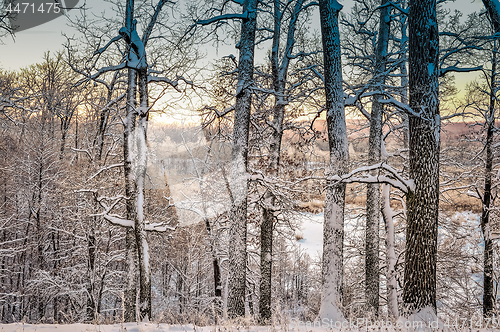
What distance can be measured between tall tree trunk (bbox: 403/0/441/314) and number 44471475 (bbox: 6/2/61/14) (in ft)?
25.8

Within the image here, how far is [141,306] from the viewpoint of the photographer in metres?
8.41

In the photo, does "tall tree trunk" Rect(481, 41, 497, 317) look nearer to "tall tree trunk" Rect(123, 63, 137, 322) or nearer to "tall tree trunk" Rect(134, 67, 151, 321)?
"tall tree trunk" Rect(134, 67, 151, 321)

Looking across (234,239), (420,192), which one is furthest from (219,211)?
(420,192)

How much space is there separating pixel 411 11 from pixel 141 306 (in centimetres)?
1004

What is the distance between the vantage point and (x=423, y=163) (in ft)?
18.4

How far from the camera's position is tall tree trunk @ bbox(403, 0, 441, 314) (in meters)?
5.40

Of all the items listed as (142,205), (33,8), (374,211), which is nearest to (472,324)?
(374,211)

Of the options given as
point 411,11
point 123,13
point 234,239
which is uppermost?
point 123,13

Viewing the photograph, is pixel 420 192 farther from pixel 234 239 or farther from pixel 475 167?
pixel 475 167

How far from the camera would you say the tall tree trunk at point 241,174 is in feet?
25.4

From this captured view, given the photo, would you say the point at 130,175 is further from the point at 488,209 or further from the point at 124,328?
the point at 488,209

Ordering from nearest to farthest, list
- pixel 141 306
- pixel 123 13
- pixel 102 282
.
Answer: pixel 141 306, pixel 123 13, pixel 102 282

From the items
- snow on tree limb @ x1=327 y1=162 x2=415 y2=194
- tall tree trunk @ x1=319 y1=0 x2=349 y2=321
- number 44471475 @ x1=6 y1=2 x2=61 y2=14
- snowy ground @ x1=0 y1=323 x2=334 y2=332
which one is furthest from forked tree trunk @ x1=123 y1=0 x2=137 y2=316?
snow on tree limb @ x1=327 y1=162 x2=415 y2=194

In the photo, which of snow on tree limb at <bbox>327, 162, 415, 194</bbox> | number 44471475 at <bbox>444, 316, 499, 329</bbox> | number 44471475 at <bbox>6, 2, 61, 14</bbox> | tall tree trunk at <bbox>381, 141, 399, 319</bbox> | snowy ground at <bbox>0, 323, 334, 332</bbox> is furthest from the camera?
tall tree trunk at <bbox>381, 141, 399, 319</bbox>
